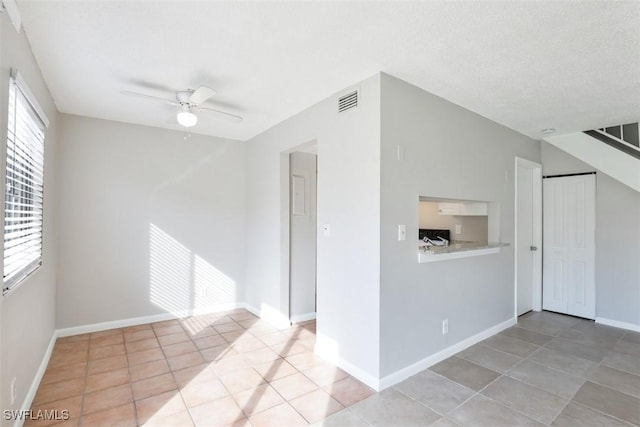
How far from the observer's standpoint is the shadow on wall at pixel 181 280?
4.07 meters

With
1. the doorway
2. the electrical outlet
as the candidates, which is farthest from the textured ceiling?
the electrical outlet

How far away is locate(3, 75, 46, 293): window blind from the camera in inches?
74.1

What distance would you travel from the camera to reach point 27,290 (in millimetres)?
2254

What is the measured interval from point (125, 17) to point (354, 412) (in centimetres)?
286

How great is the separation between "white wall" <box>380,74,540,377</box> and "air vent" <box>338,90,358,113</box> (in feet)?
0.90

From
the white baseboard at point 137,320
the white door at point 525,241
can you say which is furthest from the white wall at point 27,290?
the white door at point 525,241

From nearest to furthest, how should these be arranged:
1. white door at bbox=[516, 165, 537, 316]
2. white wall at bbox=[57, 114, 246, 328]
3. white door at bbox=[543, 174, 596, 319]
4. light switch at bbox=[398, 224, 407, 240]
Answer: light switch at bbox=[398, 224, 407, 240] → white wall at bbox=[57, 114, 246, 328] → white door at bbox=[543, 174, 596, 319] → white door at bbox=[516, 165, 537, 316]

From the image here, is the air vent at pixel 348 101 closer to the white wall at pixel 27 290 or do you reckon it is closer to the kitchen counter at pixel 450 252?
the kitchen counter at pixel 450 252

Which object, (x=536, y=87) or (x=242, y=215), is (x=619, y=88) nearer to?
(x=536, y=87)

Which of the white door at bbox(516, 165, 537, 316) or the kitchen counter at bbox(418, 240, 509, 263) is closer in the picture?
the kitchen counter at bbox(418, 240, 509, 263)

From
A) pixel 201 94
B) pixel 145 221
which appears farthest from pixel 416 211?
pixel 145 221

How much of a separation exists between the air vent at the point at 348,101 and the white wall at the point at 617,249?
3.50m

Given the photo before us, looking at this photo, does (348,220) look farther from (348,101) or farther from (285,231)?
(285,231)

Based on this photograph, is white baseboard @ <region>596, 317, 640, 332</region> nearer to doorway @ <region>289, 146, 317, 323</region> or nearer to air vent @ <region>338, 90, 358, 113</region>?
doorway @ <region>289, 146, 317, 323</region>
